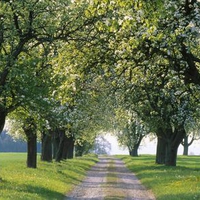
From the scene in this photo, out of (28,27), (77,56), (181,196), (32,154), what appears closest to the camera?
(77,56)

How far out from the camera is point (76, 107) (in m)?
29.2

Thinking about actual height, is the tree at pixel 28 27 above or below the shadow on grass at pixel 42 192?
above

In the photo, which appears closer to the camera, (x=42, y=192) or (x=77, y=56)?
(x=77, y=56)

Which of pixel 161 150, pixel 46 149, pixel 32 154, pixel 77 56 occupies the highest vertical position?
pixel 77 56

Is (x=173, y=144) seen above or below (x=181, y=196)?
above

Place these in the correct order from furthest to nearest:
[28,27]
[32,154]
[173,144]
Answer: [173,144]
[32,154]
[28,27]

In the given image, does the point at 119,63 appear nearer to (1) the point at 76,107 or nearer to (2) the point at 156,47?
(2) the point at 156,47

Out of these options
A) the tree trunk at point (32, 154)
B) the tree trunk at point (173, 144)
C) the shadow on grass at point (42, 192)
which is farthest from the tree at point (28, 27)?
the tree trunk at point (173, 144)

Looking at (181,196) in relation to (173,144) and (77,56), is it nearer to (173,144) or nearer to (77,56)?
(77,56)

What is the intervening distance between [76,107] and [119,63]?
8758 mm

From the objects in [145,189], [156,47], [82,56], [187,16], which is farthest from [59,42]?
[145,189]

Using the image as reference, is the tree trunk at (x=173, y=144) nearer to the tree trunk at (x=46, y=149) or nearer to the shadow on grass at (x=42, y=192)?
the tree trunk at (x=46, y=149)

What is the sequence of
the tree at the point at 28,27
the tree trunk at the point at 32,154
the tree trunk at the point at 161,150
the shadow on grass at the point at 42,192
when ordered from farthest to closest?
the tree trunk at the point at 161,150
the tree trunk at the point at 32,154
the shadow on grass at the point at 42,192
the tree at the point at 28,27

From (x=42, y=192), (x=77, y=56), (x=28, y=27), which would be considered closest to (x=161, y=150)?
(x=42, y=192)
